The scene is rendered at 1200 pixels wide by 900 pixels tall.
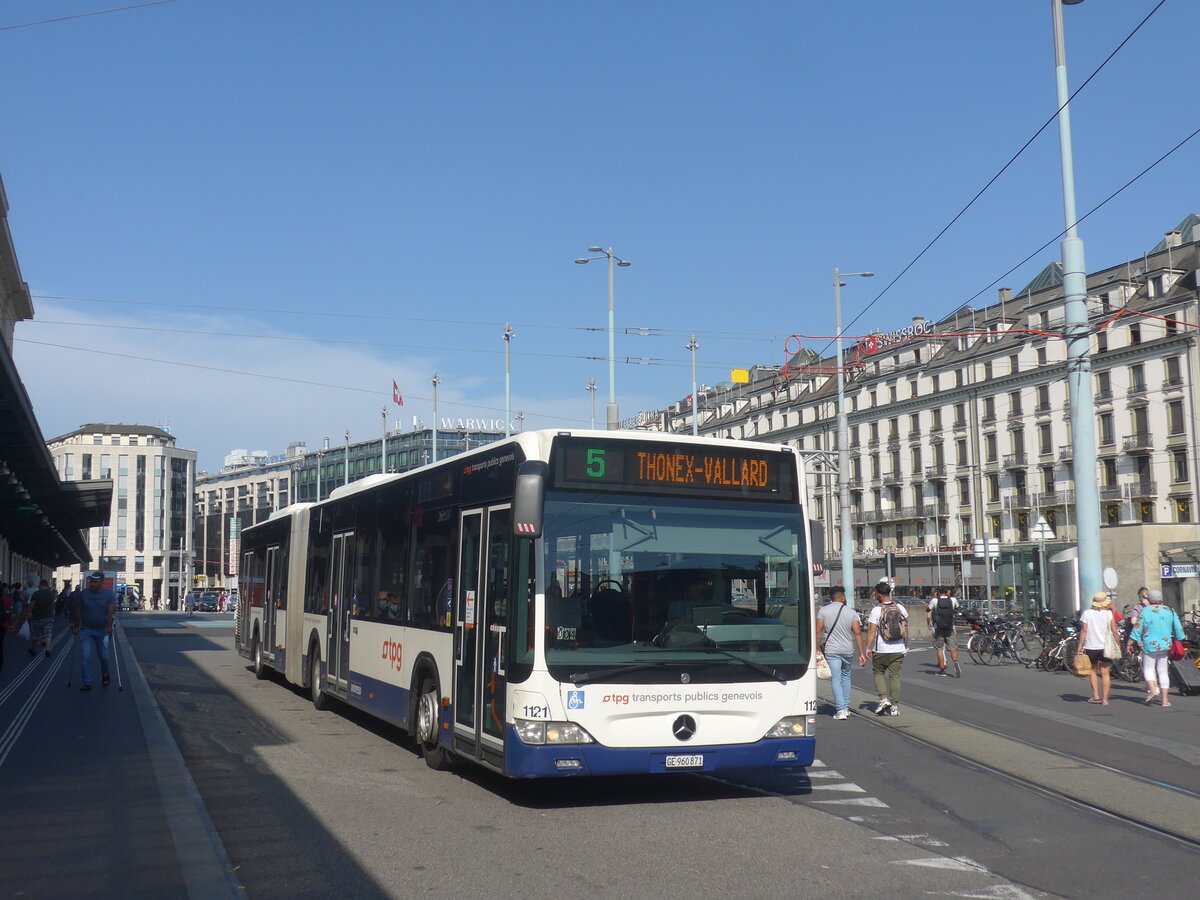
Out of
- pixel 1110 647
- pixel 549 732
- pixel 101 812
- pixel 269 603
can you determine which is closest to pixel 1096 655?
pixel 1110 647

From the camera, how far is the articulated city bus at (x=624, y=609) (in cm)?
836

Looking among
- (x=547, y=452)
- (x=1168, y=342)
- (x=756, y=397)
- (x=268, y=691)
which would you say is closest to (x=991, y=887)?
(x=547, y=452)

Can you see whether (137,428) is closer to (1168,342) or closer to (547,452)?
(1168,342)

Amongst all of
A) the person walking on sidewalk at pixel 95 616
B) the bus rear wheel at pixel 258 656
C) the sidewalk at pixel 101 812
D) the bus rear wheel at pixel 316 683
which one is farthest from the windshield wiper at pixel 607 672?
the bus rear wheel at pixel 258 656

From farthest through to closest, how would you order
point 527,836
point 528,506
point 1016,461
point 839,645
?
1. point 1016,461
2. point 839,645
3. point 528,506
4. point 527,836

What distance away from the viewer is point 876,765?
1100 cm

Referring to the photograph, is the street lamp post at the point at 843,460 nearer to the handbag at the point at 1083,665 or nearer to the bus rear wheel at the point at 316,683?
the handbag at the point at 1083,665

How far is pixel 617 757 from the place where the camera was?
8414 millimetres

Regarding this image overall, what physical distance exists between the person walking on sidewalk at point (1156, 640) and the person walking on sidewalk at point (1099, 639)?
0.42 meters

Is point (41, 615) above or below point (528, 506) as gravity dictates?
below

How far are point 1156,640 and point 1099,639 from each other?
0.70 meters

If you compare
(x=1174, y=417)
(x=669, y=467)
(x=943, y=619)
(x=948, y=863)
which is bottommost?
(x=948, y=863)

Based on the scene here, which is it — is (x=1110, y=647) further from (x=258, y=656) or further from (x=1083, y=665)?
(x=258, y=656)

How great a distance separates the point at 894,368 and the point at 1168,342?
72.8 feet
